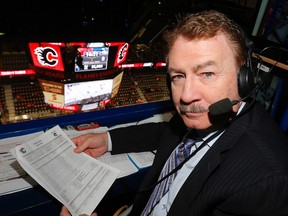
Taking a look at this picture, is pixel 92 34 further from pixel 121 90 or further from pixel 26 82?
pixel 26 82

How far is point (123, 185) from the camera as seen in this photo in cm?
127

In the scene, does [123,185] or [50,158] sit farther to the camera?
[123,185]

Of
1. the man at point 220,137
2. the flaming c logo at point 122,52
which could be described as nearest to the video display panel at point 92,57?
the flaming c logo at point 122,52

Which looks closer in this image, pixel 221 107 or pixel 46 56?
pixel 221 107

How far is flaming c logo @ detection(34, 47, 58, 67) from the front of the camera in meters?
1.96

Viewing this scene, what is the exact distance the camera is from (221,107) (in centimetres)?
86

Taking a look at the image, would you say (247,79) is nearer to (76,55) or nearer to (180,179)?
(180,179)

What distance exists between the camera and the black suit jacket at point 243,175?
2.21ft

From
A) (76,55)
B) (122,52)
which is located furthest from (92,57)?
(122,52)

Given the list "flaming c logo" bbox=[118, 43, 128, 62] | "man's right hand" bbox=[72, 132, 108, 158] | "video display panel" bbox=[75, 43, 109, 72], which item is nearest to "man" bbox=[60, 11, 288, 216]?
"man's right hand" bbox=[72, 132, 108, 158]

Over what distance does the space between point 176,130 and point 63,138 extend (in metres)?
0.60

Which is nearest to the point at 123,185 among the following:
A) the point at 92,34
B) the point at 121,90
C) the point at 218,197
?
the point at 218,197

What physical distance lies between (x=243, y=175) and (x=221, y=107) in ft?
0.82

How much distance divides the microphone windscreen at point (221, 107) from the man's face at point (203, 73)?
0.05 m
